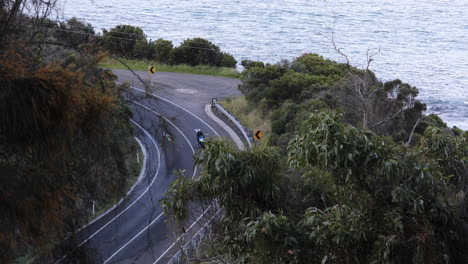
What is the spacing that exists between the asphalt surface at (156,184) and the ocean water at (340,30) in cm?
956

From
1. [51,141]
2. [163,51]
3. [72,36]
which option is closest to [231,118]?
[163,51]

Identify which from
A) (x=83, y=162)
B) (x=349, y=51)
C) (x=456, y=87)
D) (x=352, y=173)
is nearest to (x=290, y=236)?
(x=352, y=173)

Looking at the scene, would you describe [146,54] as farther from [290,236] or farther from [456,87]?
[290,236]

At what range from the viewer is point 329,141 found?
284 inches

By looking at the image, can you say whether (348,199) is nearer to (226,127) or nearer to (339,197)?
A: (339,197)

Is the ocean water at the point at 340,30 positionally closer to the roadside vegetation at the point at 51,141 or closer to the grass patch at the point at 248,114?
the grass patch at the point at 248,114

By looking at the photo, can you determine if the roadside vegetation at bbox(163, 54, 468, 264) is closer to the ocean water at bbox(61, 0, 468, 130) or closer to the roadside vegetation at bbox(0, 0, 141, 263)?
the roadside vegetation at bbox(0, 0, 141, 263)

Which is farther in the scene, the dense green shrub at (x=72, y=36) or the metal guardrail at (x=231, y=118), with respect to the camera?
the metal guardrail at (x=231, y=118)

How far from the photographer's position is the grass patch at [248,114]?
1313 inches

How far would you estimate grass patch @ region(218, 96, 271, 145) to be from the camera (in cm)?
3334

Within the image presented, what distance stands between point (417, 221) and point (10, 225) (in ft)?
17.8

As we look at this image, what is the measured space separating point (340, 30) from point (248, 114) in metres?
32.1

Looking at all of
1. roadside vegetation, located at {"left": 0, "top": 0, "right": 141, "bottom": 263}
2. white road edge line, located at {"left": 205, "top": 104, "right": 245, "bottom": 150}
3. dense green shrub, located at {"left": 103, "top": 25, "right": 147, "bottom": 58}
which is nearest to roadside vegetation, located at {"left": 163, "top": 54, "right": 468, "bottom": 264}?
dense green shrub, located at {"left": 103, "top": 25, "right": 147, "bottom": 58}

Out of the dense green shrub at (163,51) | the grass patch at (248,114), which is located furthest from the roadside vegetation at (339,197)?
the dense green shrub at (163,51)
